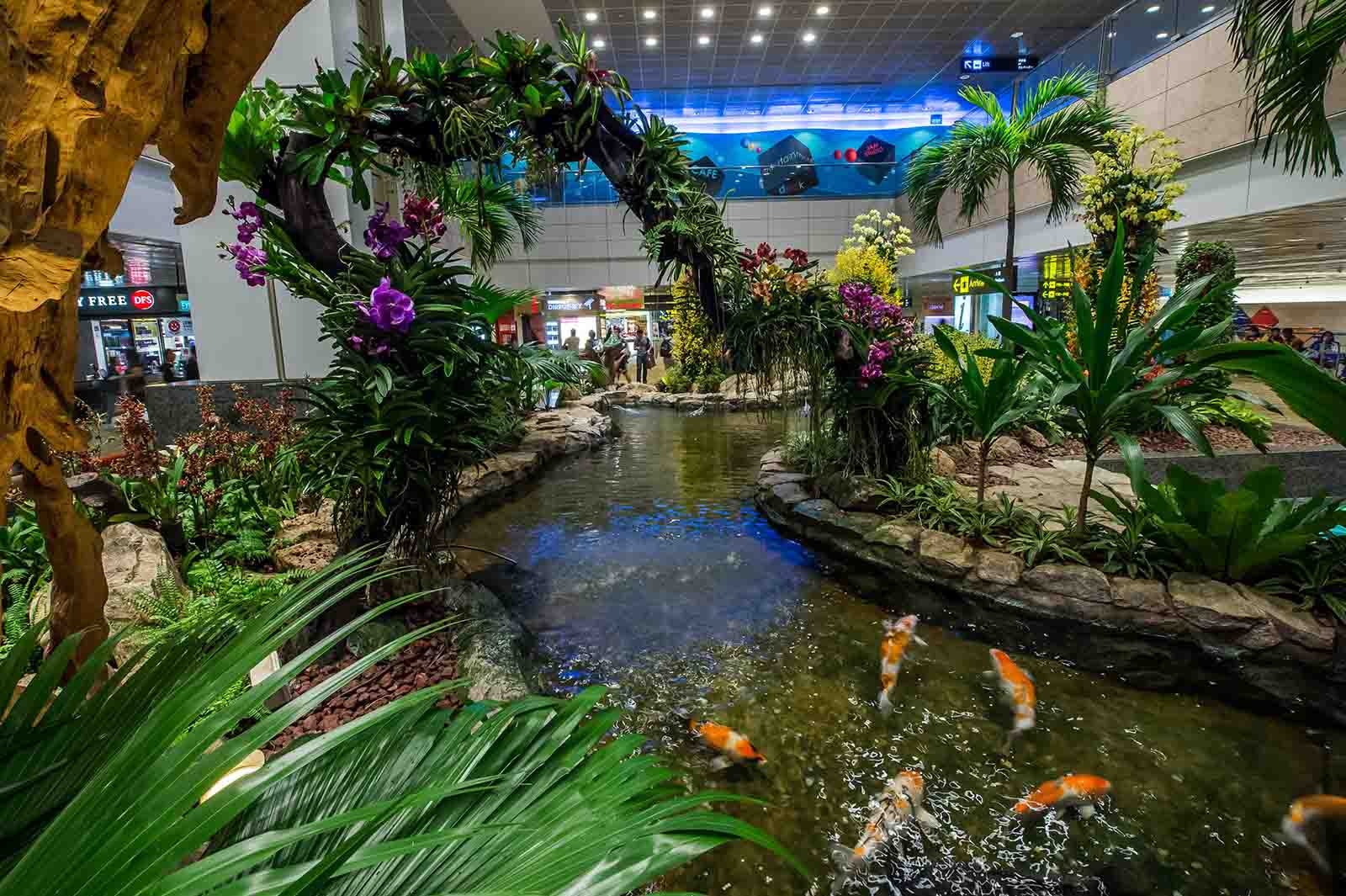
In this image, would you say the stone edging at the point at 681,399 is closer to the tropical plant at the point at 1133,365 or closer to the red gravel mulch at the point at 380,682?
the tropical plant at the point at 1133,365

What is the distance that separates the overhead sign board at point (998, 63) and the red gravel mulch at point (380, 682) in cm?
1714

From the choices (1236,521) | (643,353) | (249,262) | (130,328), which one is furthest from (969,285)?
(130,328)

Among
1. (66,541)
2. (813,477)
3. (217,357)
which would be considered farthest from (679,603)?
(217,357)

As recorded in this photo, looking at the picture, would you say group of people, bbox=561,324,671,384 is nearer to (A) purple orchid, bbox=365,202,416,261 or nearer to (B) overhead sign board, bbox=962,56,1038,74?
(B) overhead sign board, bbox=962,56,1038,74

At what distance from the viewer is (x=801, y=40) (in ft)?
47.1

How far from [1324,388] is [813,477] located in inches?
123

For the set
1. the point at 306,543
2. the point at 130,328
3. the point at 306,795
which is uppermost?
the point at 130,328

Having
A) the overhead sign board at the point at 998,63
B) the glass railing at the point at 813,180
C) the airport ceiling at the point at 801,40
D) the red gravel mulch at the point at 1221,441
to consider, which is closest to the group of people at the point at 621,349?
the glass railing at the point at 813,180

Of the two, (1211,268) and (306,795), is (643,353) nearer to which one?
(1211,268)

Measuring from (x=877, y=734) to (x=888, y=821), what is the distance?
0.48 meters

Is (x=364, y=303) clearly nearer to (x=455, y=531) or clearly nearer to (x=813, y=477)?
(x=455, y=531)

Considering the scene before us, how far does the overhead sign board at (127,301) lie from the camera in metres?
10.8

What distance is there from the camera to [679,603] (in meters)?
3.64

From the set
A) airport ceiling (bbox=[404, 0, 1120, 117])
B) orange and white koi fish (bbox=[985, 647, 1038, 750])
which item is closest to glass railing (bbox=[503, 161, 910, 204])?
airport ceiling (bbox=[404, 0, 1120, 117])
